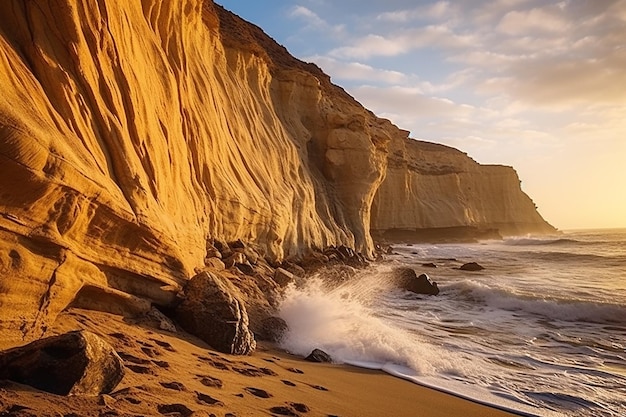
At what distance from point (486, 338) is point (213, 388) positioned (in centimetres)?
605

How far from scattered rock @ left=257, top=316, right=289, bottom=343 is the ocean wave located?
7342 mm

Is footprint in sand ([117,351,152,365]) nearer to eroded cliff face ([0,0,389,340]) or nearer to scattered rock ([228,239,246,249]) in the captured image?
eroded cliff face ([0,0,389,340])

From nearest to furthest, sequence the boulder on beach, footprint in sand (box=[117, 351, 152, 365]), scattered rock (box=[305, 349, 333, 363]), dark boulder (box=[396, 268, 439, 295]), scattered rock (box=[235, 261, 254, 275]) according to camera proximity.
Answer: footprint in sand (box=[117, 351, 152, 365]) → scattered rock (box=[305, 349, 333, 363]) → scattered rock (box=[235, 261, 254, 275]) → the boulder on beach → dark boulder (box=[396, 268, 439, 295])

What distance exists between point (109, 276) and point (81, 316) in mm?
552

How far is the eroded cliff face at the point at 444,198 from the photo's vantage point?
141 ft

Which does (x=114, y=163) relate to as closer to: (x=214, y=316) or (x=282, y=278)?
(x=214, y=316)

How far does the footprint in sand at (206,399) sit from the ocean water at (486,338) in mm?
2851

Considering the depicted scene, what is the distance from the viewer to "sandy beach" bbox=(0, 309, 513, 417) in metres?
2.69

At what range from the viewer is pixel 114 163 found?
494 cm

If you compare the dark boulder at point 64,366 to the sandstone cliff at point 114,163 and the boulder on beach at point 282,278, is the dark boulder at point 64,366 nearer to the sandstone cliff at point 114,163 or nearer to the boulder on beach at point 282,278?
the sandstone cliff at point 114,163

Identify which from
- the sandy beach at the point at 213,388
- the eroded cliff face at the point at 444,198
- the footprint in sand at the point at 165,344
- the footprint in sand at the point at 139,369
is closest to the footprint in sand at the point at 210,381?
the sandy beach at the point at 213,388

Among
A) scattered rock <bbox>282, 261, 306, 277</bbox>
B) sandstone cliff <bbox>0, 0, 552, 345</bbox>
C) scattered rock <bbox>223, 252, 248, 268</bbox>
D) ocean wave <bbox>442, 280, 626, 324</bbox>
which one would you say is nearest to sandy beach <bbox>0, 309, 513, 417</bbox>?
sandstone cliff <bbox>0, 0, 552, 345</bbox>

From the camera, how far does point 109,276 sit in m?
4.55

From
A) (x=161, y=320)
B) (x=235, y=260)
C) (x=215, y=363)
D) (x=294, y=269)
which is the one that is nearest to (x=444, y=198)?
(x=294, y=269)
